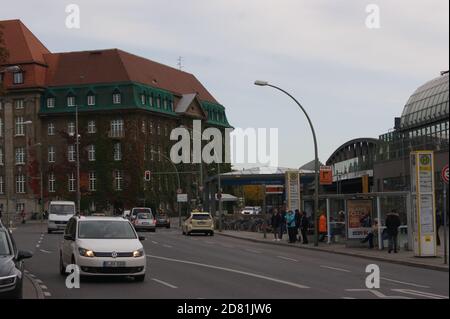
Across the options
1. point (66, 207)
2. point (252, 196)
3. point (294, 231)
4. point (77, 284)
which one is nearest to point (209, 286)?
point (77, 284)

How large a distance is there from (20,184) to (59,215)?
48.1 m

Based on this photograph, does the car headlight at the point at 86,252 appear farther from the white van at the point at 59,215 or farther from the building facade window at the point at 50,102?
the building facade window at the point at 50,102

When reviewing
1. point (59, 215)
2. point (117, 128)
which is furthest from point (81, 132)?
point (59, 215)

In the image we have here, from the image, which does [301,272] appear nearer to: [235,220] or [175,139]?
[235,220]

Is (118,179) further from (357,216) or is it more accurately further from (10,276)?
(10,276)

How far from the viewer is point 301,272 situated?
21906mm

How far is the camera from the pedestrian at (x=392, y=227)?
29734mm

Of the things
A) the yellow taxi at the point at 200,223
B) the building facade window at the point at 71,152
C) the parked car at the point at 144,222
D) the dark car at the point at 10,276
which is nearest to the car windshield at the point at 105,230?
the dark car at the point at 10,276

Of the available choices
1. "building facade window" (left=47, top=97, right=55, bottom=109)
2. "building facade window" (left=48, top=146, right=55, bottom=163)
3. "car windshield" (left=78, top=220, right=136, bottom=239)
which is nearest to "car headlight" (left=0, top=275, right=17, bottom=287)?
"car windshield" (left=78, top=220, right=136, bottom=239)

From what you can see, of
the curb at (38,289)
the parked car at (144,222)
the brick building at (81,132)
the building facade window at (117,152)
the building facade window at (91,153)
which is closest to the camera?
the curb at (38,289)

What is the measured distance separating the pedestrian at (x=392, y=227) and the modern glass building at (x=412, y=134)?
70.7ft

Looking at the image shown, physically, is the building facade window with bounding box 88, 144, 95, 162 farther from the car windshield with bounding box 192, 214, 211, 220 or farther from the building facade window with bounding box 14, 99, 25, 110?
the car windshield with bounding box 192, 214, 211, 220

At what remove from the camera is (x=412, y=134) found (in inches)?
2500

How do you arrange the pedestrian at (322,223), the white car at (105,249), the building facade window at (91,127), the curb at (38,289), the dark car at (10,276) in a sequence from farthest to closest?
the building facade window at (91,127) < the pedestrian at (322,223) < the white car at (105,249) < the curb at (38,289) < the dark car at (10,276)
